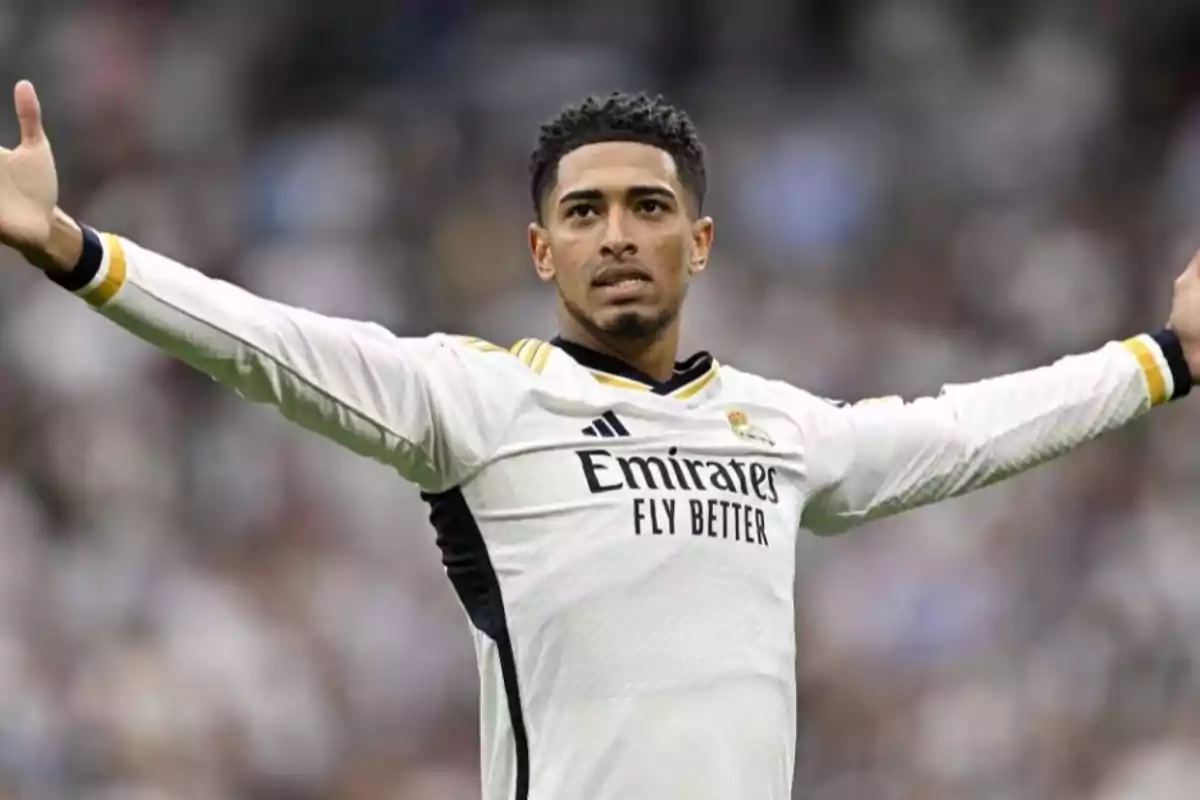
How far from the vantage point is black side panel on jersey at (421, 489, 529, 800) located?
312cm

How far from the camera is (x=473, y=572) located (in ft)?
10.4

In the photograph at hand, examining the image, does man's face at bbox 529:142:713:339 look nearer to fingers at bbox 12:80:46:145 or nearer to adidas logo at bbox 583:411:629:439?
adidas logo at bbox 583:411:629:439

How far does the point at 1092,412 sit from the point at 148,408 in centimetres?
417

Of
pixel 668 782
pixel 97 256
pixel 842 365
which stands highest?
pixel 842 365

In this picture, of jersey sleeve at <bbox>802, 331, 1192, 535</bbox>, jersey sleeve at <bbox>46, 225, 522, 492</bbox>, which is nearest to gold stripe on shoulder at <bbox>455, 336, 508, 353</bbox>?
jersey sleeve at <bbox>46, 225, 522, 492</bbox>

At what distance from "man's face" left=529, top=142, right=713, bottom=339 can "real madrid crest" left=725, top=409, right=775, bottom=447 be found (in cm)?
20

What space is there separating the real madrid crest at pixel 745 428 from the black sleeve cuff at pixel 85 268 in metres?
1.19

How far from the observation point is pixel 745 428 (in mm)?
3369

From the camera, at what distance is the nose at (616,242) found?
130 inches

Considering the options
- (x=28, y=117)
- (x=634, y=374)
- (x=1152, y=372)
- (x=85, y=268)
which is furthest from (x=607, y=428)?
(x=1152, y=372)

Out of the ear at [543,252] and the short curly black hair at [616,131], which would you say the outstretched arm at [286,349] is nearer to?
the ear at [543,252]

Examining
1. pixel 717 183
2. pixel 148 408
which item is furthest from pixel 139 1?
pixel 717 183

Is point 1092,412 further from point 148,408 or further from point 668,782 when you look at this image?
point 148,408

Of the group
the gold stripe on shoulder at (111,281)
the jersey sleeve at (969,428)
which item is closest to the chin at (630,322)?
the jersey sleeve at (969,428)
